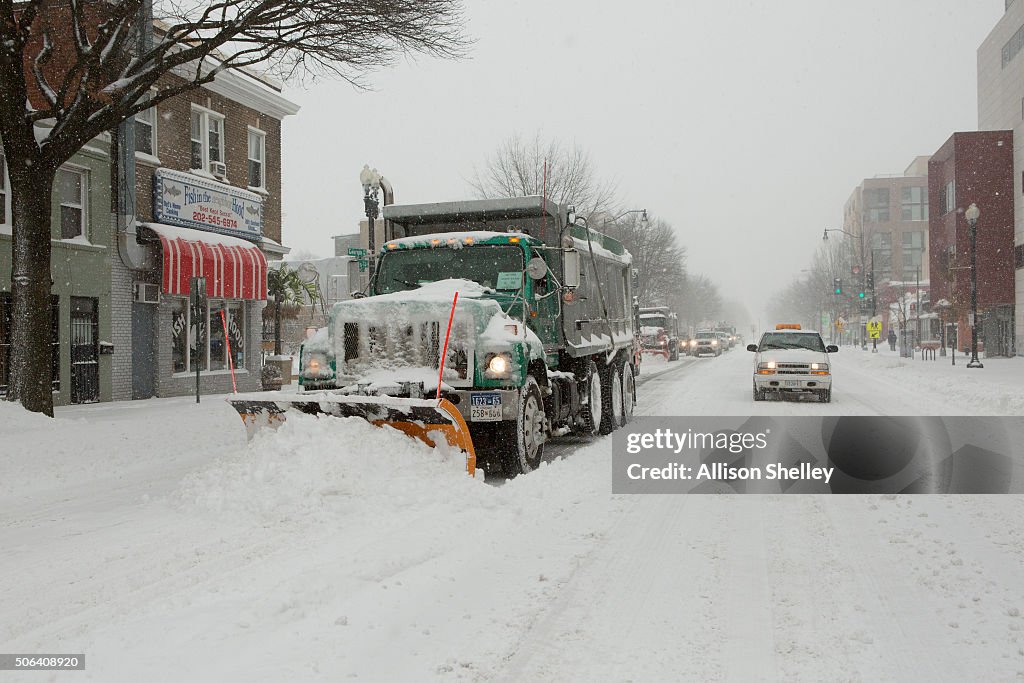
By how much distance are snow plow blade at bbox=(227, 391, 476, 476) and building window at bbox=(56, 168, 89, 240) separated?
13.1 meters

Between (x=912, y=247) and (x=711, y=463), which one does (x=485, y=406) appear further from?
(x=912, y=247)

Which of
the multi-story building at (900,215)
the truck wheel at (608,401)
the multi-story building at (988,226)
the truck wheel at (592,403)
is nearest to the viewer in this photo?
the truck wheel at (592,403)

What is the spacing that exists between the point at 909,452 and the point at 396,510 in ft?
22.9

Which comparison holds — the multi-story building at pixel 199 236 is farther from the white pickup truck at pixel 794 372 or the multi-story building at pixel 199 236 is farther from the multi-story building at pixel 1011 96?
the multi-story building at pixel 1011 96

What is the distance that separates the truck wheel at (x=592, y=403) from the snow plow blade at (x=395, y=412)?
159 inches

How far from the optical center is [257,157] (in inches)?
1008

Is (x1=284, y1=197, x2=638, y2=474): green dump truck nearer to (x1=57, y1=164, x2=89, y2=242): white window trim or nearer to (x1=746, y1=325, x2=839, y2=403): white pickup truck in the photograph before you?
(x1=746, y1=325, x2=839, y2=403): white pickup truck

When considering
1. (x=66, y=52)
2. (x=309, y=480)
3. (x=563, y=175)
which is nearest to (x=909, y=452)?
(x=309, y=480)

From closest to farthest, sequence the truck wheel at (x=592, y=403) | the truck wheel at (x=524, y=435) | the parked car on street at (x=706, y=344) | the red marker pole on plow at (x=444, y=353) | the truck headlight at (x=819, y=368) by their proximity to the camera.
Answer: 1. the red marker pole on plow at (x=444, y=353)
2. the truck wheel at (x=524, y=435)
3. the truck wheel at (x=592, y=403)
4. the truck headlight at (x=819, y=368)
5. the parked car on street at (x=706, y=344)

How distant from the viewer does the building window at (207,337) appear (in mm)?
22062

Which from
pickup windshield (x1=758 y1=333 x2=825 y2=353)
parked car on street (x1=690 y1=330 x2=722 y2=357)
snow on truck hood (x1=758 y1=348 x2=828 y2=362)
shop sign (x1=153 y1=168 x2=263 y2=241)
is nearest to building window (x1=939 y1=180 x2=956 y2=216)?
parked car on street (x1=690 y1=330 x2=722 y2=357)

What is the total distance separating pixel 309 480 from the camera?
24.1 ft

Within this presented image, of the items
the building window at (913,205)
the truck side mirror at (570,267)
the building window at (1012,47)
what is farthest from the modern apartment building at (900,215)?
the truck side mirror at (570,267)

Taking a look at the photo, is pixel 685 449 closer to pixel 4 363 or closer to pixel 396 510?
pixel 396 510
